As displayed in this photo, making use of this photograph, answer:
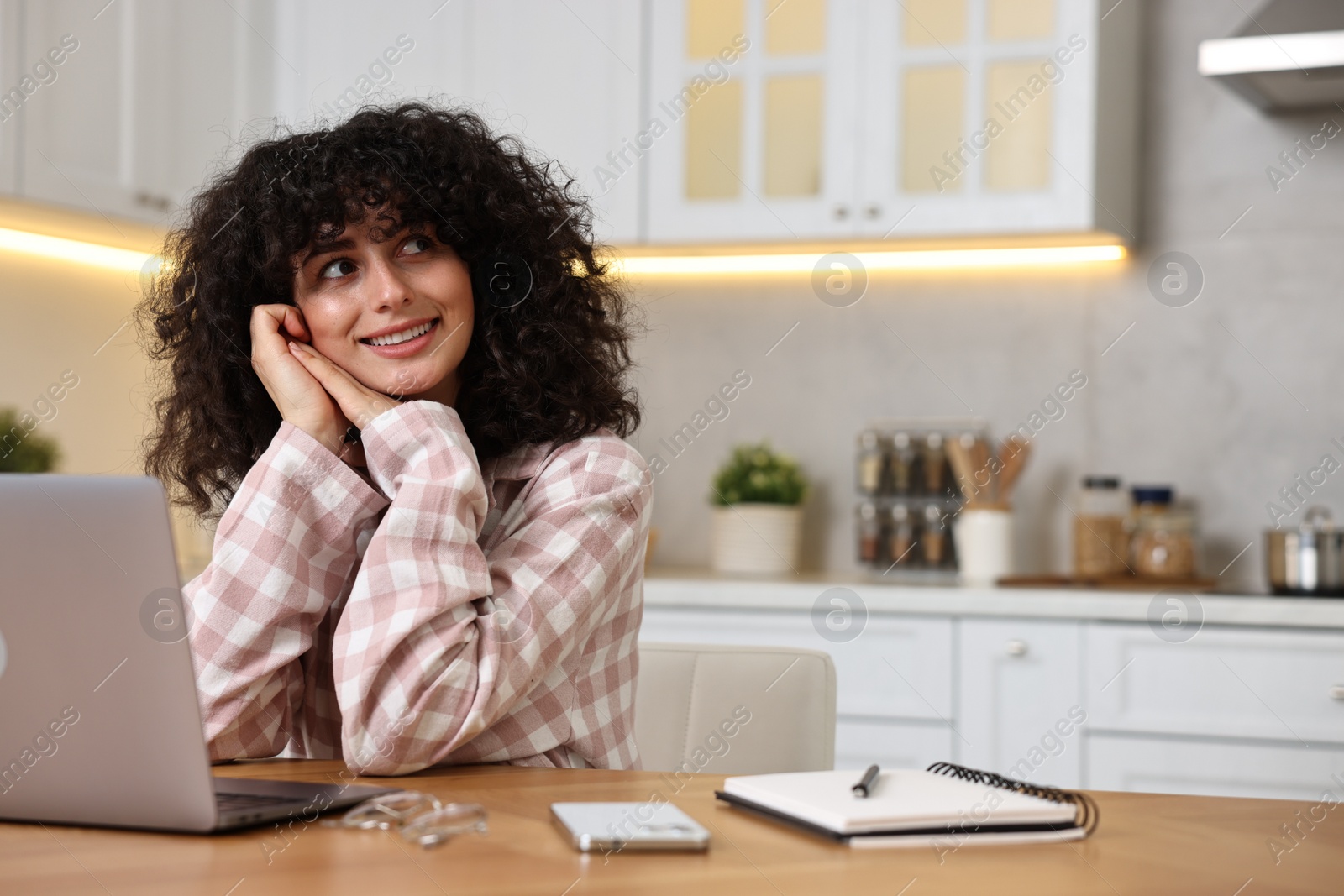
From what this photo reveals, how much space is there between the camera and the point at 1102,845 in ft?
2.49

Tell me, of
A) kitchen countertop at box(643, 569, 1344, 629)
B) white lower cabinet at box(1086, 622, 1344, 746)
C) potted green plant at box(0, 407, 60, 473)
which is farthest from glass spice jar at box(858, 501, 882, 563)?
potted green plant at box(0, 407, 60, 473)

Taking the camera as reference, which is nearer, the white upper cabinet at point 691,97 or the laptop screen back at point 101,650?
the laptop screen back at point 101,650

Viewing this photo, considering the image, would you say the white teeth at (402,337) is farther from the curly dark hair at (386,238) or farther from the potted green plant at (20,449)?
the potted green plant at (20,449)

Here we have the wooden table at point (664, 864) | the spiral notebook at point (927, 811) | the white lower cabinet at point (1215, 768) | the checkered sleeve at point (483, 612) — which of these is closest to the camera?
the wooden table at point (664, 864)

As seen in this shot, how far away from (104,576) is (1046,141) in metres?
2.33

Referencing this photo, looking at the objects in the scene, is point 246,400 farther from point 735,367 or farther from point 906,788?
point 735,367

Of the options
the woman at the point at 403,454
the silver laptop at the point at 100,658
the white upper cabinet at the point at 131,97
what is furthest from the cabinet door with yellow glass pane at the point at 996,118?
the silver laptop at the point at 100,658

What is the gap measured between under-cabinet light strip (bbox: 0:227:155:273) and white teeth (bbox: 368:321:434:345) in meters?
1.75

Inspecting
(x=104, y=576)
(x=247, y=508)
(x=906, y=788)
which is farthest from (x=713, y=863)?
(x=247, y=508)

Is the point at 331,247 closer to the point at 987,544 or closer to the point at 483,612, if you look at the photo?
the point at 483,612

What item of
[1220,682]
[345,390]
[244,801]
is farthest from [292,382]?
[1220,682]

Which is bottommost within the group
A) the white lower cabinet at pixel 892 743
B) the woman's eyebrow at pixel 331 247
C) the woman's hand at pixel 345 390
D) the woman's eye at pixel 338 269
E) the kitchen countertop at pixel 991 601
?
the white lower cabinet at pixel 892 743

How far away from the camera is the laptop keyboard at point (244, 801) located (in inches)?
30.6

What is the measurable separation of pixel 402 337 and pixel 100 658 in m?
0.60
